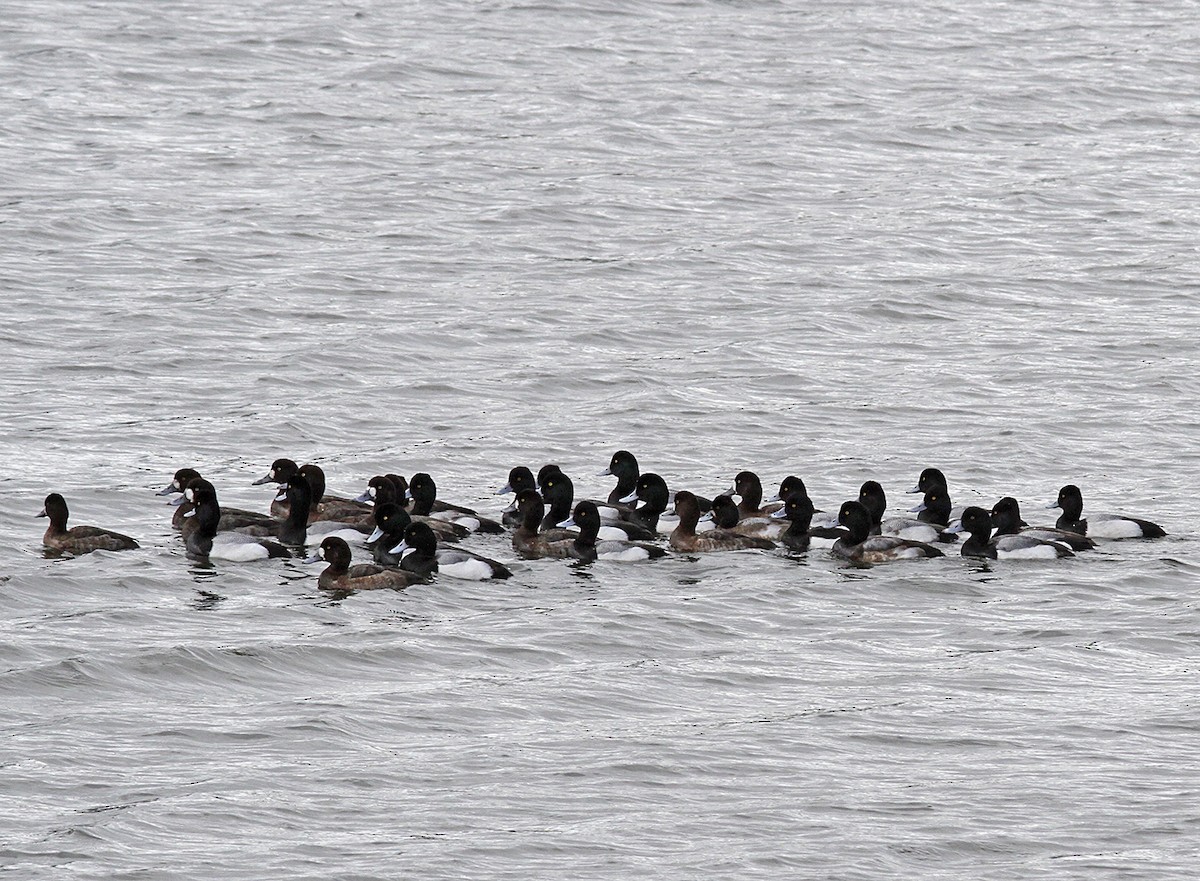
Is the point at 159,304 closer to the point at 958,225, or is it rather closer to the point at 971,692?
the point at 958,225

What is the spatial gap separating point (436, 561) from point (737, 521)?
2758 millimetres

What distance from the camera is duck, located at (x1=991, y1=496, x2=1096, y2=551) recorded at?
648 inches

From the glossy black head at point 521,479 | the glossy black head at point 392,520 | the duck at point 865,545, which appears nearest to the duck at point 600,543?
the glossy black head at point 521,479

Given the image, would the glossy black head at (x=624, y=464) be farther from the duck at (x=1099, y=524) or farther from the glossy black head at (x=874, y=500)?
the duck at (x=1099, y=524)

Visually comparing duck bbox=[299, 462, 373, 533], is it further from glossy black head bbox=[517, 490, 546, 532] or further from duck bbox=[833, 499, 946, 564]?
duck bbox=[833, 499, 946, 564]

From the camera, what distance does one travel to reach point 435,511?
17062mm

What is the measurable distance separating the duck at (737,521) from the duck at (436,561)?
209 cm

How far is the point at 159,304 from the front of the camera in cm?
2395

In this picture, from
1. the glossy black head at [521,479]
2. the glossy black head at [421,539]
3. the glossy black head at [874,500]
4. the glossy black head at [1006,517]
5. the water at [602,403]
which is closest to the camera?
the water at [602,403]

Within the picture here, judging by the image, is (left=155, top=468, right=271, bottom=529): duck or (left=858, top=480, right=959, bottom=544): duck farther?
(left=858, top=480, right=959, bottom=544): duck

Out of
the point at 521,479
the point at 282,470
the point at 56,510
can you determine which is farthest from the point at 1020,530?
the point at 56,510

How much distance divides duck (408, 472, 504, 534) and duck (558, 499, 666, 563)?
2.18 ft

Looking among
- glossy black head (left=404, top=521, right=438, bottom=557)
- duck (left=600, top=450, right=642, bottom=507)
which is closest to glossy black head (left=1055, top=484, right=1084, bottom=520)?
duck (left=600, top=450, right=642, bottom=507)

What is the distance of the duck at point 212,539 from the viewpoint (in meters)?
15.9
